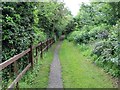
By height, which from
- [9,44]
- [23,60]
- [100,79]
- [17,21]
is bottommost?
[100,79]

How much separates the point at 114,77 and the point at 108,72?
686mm

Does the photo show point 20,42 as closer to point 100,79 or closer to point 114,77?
point 100,79

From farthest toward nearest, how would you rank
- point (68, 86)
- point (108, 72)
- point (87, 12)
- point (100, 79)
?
point (87, 12), point (108, 72), point (100, 79), point (68, 86)

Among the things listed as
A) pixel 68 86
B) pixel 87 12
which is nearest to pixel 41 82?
pixel 68 86

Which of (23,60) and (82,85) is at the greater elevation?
(23,60)

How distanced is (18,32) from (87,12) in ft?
72.7

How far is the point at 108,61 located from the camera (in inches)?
355

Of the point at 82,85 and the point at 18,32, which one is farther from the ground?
the point at 18,32

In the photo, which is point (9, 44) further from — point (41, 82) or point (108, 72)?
point (108, 72)

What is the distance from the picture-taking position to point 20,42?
745 cm

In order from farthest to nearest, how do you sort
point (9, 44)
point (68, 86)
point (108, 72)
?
point (108, 72) → point (9, 44) → point (68, 86)

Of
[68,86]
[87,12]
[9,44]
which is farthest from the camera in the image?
[87,12]

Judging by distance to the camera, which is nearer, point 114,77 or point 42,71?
point 114,77

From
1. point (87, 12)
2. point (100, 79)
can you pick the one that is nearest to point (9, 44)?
point (100, 79)
